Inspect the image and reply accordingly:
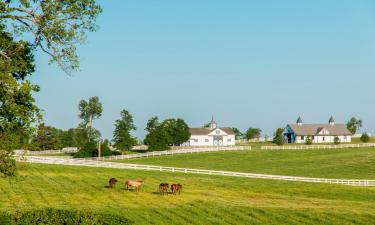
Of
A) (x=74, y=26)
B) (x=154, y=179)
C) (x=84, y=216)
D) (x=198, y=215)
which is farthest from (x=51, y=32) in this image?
(x=154, y=179)

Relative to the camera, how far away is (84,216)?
24594 millimetres

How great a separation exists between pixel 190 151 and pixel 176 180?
56349 millimetres

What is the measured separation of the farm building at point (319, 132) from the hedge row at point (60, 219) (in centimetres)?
13771

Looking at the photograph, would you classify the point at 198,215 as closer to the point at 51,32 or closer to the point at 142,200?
the point at 142,200

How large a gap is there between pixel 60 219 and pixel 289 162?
77.1 metres

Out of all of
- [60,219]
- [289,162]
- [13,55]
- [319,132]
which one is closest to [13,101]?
[13,55]

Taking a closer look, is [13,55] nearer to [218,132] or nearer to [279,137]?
[279,137]

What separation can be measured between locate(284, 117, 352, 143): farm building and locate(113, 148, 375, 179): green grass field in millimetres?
43017

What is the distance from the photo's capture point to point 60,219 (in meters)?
24.4

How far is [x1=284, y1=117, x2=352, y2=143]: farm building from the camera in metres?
159

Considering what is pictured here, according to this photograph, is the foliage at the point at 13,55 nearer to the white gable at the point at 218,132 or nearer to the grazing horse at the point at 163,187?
the grazing horse at the point at 163,187

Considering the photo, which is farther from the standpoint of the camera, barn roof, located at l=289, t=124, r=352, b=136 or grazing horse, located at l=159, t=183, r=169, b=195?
barn roof, located at l=289, t=124, r=352, b=136

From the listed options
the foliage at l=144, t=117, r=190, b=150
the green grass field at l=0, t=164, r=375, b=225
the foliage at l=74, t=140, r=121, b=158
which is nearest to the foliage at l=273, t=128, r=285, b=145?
the foliage at l=144, t=117, r=190, b=150

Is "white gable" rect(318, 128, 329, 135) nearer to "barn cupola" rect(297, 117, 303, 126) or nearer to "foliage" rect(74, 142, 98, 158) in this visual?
"barn cupola" rect(297, 117, 303, 126)
